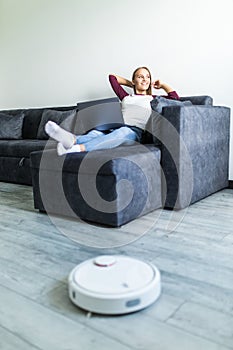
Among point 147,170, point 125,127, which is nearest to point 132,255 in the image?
Result: point 147,170

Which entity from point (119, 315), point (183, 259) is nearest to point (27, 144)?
point (183, 259)

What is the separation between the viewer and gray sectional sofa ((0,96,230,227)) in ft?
6.66

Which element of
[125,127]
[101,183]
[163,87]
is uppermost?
[163,87]

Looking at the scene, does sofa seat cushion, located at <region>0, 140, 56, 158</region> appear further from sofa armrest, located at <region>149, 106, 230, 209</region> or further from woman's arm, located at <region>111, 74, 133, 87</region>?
sofa armrest, located at <region>149, 106, 230, 209</region>

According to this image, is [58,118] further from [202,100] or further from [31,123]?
[202,100]

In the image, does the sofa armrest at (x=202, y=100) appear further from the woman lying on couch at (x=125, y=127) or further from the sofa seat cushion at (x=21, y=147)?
the sofa seat cushion at (x=21, y=147)

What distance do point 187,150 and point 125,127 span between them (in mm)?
526

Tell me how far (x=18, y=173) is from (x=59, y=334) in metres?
2.59

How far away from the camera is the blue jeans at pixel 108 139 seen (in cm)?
238

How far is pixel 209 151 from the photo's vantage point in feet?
8.49

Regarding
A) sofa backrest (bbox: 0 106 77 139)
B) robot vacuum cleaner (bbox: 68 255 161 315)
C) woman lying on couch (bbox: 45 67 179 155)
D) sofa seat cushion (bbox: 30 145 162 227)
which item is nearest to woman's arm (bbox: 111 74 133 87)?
woman lying on couch (bbox: 45 67 179 155)

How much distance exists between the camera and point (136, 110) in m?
2.77

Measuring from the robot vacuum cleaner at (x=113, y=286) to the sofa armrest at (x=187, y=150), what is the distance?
1.10 m

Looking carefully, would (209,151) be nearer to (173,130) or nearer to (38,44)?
(173,130)
